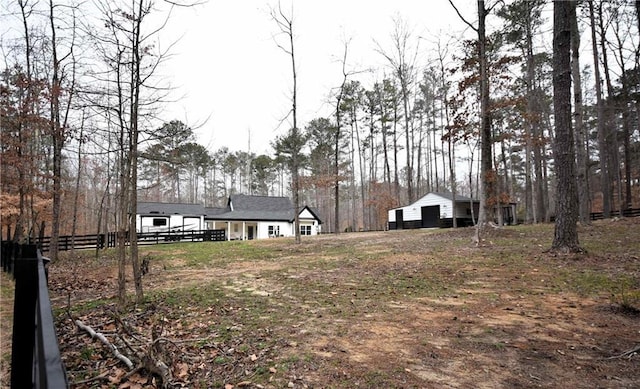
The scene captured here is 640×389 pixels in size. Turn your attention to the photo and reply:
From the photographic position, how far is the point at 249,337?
3846 mm

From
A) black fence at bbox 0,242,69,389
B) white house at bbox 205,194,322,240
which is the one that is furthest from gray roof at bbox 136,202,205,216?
black fence at bbox 0,242,69,389

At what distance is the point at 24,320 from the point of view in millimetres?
1585

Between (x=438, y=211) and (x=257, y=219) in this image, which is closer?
(x=438, y=211)

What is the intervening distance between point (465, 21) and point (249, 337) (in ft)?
38.7

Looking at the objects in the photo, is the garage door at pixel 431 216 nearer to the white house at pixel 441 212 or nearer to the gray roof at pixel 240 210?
the white house at pixel 441 212

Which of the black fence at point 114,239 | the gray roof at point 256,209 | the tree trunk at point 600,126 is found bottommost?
the black fence at point 114,239

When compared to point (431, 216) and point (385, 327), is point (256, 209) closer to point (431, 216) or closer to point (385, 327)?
point (431, 216)

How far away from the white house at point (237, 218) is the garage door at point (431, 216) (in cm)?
1081

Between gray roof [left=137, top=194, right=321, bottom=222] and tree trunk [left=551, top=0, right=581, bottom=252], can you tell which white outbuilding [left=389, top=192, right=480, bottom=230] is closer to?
gray roof [left=137, top=194, right=321, bottom=222]

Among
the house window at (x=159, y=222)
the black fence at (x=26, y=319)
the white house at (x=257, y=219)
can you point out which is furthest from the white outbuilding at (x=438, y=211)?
the black fence at (x=26, y=319)

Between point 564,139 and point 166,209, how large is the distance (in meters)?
29.0

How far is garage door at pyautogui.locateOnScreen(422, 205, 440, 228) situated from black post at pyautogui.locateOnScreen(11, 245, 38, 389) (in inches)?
1062

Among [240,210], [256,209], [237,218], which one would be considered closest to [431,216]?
[256,209]

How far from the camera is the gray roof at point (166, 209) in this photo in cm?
2806
